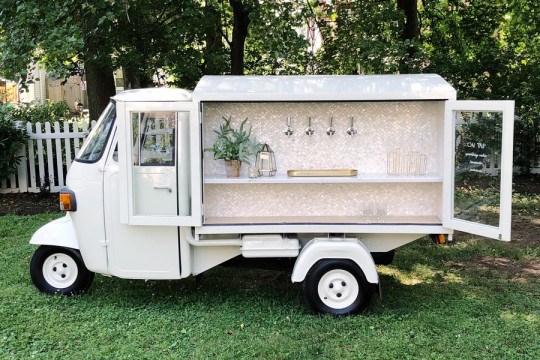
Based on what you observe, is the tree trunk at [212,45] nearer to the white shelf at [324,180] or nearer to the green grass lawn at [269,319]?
the green grass lawn at [269,319]

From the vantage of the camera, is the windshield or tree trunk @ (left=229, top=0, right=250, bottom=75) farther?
tree trunk @ (left=229, top=0, right=250, bottom=75)

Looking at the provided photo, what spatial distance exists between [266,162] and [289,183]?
0.91 feet

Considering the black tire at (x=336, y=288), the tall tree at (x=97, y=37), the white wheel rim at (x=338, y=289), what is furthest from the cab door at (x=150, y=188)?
the tall tree at (x=97, y=37)

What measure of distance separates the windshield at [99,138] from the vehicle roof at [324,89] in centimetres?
85

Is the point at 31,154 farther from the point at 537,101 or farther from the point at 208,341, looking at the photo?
the point at 537,101

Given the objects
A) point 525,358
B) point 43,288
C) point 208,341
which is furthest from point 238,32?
point 525,358

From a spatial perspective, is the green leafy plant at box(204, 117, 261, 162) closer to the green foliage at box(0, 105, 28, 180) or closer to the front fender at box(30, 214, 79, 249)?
the front fender at box(30, 214, 79, 249)

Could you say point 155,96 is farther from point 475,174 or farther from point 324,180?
point 475,174

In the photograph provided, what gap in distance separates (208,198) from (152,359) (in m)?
1.64


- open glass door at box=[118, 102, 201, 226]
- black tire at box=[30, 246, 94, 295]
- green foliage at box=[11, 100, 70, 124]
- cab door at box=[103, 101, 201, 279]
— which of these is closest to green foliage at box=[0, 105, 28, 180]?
green foliage at box=[11, 100, 70, 124]

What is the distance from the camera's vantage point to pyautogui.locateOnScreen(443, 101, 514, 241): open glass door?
4664 mm

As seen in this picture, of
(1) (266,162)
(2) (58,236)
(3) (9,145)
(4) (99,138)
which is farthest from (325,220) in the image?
(3) (9,145)

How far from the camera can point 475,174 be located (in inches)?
195

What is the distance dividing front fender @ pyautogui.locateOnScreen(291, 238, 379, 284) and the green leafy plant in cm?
99
